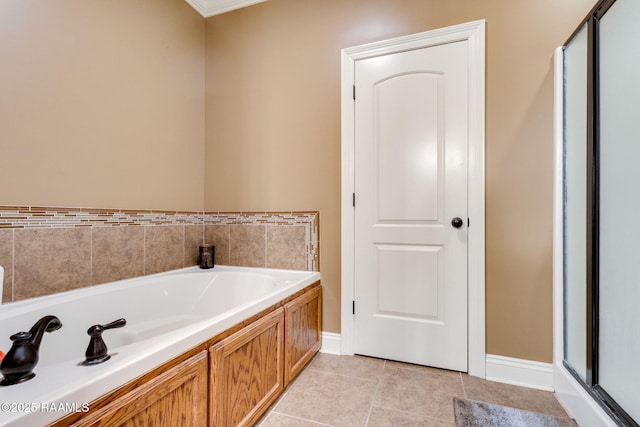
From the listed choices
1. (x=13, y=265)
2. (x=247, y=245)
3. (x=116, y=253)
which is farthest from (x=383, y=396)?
(x=13, y=265)

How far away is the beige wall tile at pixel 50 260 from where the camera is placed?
1.38 m

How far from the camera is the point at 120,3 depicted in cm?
184

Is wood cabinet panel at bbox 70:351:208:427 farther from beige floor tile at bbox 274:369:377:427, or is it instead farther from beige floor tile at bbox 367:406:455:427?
beige floor tile at bbox 367:406:455:427

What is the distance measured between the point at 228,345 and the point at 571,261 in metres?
1.71

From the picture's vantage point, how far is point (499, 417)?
1.41 metres

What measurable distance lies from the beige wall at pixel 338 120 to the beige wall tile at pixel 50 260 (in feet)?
3.28

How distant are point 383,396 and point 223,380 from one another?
0.90m

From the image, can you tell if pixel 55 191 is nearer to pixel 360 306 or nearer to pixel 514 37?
pixel 360 306

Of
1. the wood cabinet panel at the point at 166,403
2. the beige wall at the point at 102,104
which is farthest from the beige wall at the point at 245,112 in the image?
the wood cabinet panel at the point at 166,403

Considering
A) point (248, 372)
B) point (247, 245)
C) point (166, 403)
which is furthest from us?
point (247, 245)

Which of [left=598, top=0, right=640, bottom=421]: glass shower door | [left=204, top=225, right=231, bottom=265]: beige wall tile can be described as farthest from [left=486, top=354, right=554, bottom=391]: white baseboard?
[left=204, top=225, right=231, bottom=265]: beige wall tile

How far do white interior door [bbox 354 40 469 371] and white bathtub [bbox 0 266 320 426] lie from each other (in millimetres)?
507

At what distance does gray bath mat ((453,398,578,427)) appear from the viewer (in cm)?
137

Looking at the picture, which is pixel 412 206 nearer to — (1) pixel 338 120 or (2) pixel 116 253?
(1) pixel 338 120
